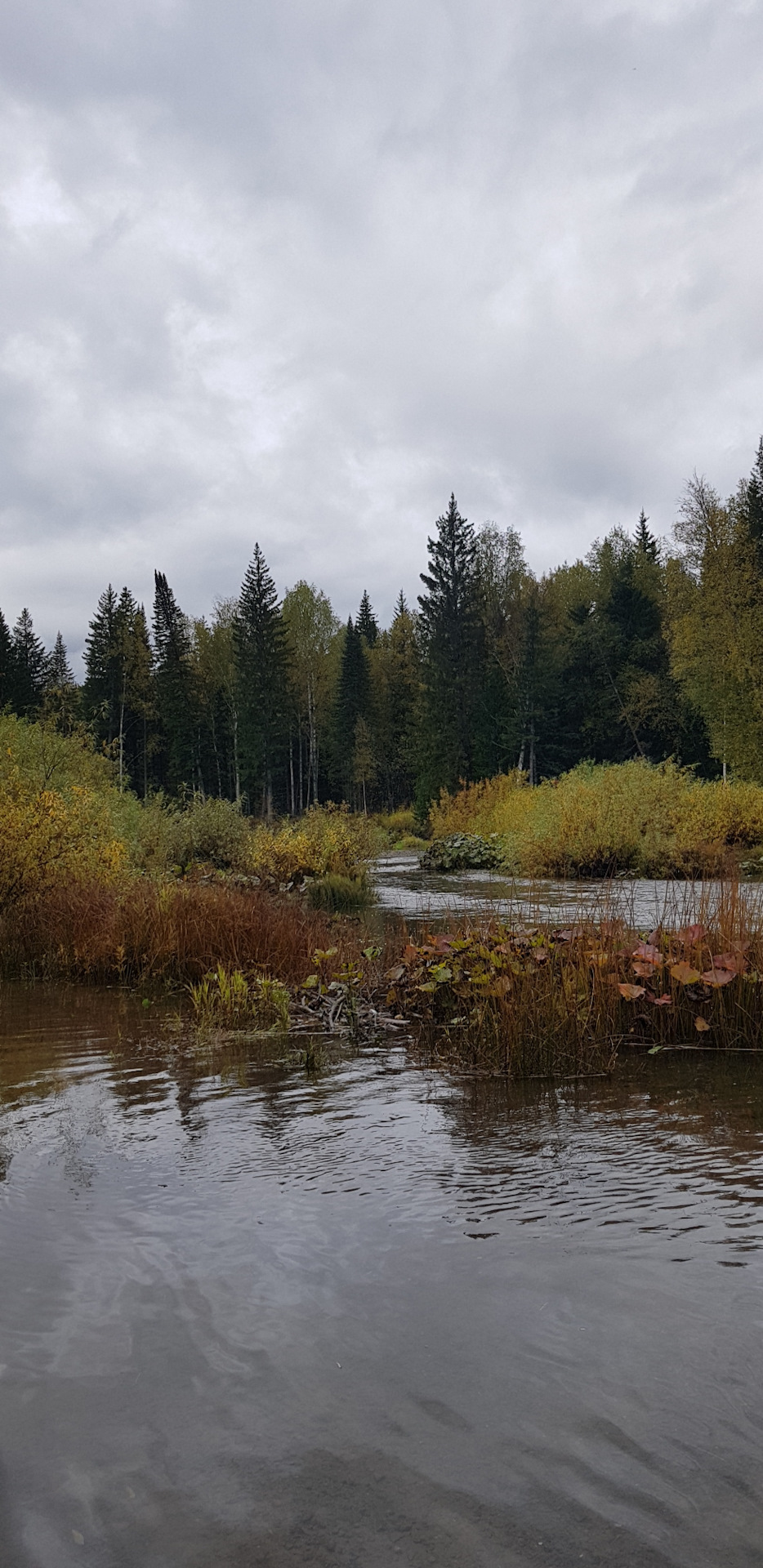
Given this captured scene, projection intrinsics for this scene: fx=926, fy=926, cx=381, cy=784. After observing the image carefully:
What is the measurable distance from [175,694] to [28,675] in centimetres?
778

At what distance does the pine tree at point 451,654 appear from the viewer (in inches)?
1788

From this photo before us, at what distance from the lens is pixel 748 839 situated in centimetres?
1984

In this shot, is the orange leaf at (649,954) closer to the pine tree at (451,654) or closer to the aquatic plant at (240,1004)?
the aquatic plant at (240,1004)

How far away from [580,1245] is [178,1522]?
146 centimetres

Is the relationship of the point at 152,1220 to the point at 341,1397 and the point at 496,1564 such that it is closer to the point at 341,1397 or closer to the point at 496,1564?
the point at 341,1397

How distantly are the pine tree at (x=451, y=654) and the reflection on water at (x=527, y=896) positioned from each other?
2289cm

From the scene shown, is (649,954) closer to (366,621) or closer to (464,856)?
(464,856)

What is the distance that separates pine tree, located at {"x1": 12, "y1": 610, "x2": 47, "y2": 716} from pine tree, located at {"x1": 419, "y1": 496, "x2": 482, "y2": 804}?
18.7 m

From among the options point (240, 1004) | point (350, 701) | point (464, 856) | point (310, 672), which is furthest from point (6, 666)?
point (240, 1004)

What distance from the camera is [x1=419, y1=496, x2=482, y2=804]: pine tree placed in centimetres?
4541

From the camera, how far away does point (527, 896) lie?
13.0 metres

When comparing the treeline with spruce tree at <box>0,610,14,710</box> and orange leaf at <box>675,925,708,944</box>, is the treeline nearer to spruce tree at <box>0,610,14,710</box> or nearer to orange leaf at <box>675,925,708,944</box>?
spruce tree at <box>0,610,14,710</box>

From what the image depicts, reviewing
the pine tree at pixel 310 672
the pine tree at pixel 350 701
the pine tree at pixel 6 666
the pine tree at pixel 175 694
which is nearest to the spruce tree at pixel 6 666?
the pine tree at pixel 6 666

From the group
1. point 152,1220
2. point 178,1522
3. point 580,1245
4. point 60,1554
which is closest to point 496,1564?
point 178,1522
